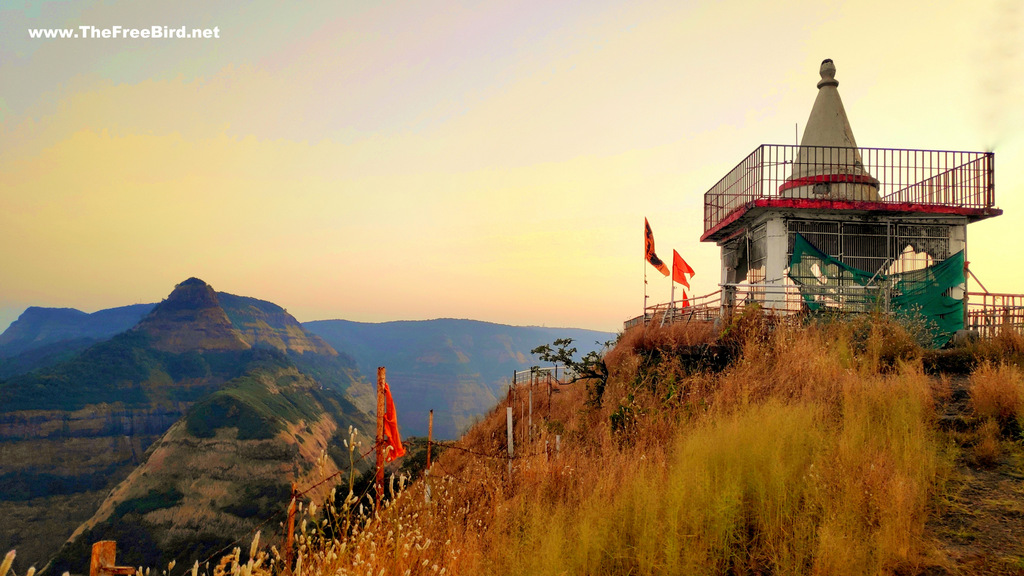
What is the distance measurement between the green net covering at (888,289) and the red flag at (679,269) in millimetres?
3527

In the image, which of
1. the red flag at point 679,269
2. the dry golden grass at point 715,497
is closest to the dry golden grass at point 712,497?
the dry golden grass at point 715,497

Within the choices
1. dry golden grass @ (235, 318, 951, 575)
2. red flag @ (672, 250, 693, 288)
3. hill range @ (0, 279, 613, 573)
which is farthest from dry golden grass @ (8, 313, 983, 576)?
hill range @ (0, 279, 613, 573)

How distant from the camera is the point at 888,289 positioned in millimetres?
12742

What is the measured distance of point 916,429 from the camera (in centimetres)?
617

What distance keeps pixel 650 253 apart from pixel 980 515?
45.5 ft

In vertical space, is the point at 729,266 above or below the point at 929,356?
above

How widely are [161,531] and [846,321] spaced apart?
327 ft

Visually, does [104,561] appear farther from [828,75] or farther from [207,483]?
[207,483]

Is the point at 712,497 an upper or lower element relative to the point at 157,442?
upper

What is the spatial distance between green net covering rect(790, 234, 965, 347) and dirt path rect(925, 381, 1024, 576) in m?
7.14

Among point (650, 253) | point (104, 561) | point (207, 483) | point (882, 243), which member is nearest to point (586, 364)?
point (650, 253)

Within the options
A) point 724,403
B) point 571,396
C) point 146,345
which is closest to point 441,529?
point 724,403

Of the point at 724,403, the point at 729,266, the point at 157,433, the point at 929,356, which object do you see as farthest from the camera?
the point at 157,433

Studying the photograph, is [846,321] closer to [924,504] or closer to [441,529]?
[924,504]
